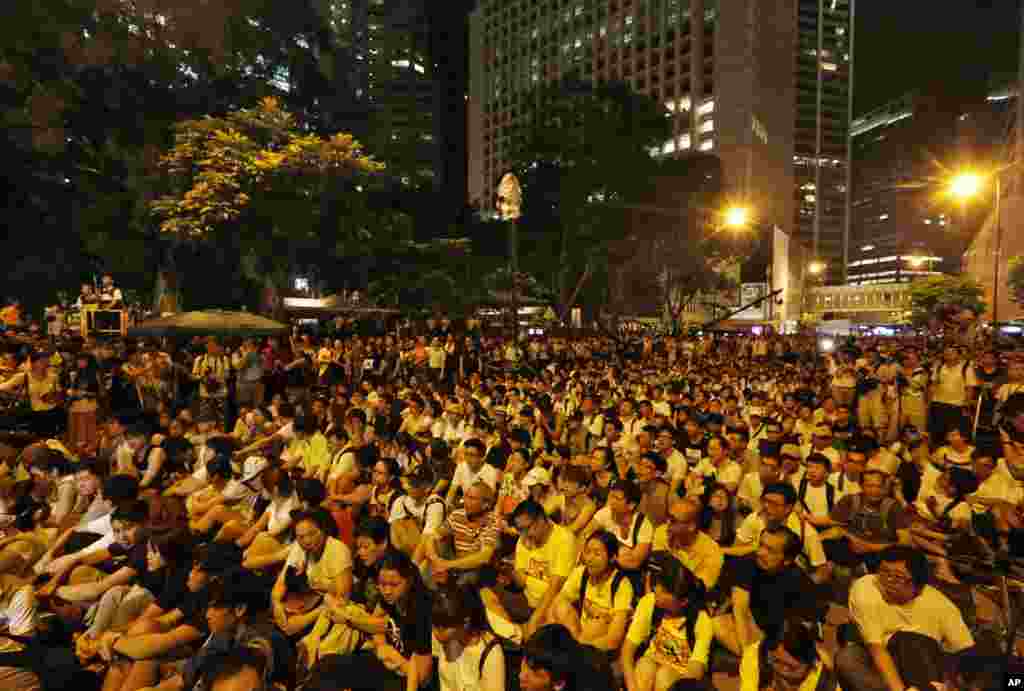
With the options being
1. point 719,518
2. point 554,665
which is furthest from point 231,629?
point 719,518

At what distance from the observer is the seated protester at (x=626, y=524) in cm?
477

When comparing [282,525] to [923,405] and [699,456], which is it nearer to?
[699,456]

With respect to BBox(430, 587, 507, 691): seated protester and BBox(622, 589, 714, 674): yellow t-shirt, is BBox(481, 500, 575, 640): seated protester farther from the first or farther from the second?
BBox(430, 587, 507, 691): seated protester

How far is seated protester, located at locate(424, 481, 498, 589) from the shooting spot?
5172mm

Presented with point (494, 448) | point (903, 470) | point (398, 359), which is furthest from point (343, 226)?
point (903, 470)

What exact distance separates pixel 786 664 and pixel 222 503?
18.8 ft

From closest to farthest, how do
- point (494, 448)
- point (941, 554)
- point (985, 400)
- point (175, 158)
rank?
point (941, 554) < point (494, 448) < point (985, 400) < point (175, 158)

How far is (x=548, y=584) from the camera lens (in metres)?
4.72

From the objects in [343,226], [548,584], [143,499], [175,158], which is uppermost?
[175,158]

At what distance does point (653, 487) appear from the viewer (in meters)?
5.93

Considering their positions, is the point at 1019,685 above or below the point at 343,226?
below

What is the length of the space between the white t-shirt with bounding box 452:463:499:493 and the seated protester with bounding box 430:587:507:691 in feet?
9.94

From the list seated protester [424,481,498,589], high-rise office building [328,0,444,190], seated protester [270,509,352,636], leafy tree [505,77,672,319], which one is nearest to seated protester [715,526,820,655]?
seated protester [424,481,498,589]

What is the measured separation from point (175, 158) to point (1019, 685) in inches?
741
